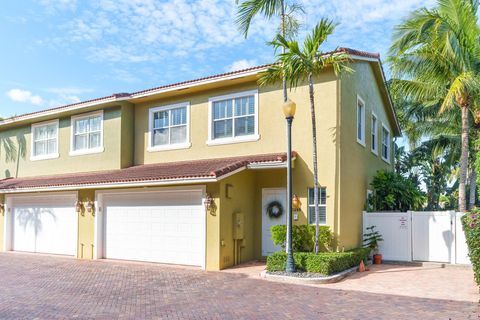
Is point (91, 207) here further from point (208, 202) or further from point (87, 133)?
point (208, 202)

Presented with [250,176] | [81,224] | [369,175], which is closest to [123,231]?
[81,224]

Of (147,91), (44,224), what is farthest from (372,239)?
(44,224)

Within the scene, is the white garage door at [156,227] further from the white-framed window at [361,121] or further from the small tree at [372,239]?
the white-framed window at [361,121]

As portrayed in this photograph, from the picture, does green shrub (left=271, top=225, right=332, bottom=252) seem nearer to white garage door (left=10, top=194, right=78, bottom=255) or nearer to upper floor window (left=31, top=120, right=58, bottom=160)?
white garage door (left=10, top=194, right=78, bottom=255)

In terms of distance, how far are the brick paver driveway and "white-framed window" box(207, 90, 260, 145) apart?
191 inches

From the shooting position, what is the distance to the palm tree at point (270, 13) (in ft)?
42.7

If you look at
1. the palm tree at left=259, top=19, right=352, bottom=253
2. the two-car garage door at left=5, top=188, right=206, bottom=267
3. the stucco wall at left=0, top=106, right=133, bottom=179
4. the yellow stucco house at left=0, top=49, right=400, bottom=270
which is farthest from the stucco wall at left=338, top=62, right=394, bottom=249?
the stucco wall at left=0, top=106, right=133, bottom=179

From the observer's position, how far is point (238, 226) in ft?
43.1

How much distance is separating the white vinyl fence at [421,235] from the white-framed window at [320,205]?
2490 mm

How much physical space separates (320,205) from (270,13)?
20.2ft

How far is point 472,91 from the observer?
13.3 m

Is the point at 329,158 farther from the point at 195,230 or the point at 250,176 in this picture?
the point at 195,230

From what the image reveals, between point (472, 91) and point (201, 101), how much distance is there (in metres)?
8.99

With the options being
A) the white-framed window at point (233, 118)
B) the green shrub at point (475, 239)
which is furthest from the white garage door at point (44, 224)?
the green shrub at point (475, 239)
